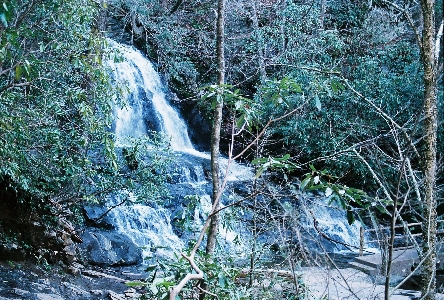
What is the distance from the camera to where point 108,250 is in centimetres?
789

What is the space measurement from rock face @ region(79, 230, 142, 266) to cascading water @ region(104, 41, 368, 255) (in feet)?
1.69

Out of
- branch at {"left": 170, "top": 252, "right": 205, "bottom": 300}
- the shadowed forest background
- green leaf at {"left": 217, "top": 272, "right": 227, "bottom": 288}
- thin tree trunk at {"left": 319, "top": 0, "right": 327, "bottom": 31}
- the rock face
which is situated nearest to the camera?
branch at {"left": 170, "top": 252, "right": 205, "bottom": 300}

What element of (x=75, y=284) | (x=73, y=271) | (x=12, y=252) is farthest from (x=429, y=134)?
(x=12, y=252)

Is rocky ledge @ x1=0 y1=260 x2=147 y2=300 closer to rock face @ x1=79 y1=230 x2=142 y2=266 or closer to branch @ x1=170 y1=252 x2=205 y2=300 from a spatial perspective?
rock face @ x1=79 y1=230 x2=142 y2=266

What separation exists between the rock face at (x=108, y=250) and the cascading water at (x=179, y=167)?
1.69 ft

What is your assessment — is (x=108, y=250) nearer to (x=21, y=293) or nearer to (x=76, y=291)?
(x=76, y=291)

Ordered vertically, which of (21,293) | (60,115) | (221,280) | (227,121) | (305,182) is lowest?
(21,293)

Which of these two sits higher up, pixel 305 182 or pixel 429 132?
pixel 429 132

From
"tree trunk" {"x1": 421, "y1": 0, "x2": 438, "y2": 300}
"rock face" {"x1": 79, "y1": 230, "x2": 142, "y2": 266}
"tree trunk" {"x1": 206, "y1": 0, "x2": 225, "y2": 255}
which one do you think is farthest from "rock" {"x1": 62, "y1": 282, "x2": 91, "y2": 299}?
"tree trunk" {"x1": 421, "y1": 0, "x2": 438, "y2": 300}

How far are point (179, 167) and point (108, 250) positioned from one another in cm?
346

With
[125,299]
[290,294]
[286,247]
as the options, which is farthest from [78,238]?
[286,247]

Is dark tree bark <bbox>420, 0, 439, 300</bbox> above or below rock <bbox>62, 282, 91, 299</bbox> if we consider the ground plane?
above

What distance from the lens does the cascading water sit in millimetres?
9062

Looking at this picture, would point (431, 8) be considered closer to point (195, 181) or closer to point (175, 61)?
point (195, 181)
